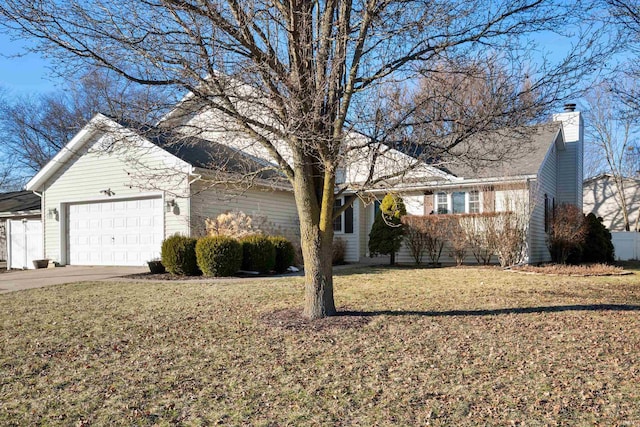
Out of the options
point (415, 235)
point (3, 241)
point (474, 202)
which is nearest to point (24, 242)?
point (3, 241)

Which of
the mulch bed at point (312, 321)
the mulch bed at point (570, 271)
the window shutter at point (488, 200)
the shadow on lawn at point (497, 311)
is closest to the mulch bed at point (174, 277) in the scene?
the mulch bed at point (312, 321)

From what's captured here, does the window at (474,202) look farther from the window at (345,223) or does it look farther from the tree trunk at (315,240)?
the tree trunk at (315,240)

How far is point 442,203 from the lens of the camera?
17.5 m

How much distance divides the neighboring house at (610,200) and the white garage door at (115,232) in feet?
82.6

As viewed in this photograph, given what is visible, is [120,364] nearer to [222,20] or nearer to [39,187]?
[222,20]

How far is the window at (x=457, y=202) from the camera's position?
676 inches

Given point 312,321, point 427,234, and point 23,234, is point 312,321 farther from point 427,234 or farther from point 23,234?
point 23,234

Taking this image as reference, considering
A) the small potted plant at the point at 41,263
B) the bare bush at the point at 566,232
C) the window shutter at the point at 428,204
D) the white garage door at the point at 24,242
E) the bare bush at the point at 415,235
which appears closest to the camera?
the bare bush at the point at 415,235

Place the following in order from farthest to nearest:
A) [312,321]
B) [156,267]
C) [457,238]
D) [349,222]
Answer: [349,222] < [457,238] < [156,267] < [312,321]

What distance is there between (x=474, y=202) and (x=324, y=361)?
12.7 m

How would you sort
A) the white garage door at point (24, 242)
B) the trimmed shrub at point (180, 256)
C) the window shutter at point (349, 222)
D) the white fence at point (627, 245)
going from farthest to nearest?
the white fence at point (627, 245)
the window shutter at point (349, 222)
the white garage door at point (24, 242)
the trimmed shrub at point (180, 256)

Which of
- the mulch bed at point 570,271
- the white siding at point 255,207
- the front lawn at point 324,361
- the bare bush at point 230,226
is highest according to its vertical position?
the white siding at point 255,207

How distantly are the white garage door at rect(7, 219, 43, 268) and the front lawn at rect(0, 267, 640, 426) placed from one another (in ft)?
32.8

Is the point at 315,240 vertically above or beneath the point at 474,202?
beneath
